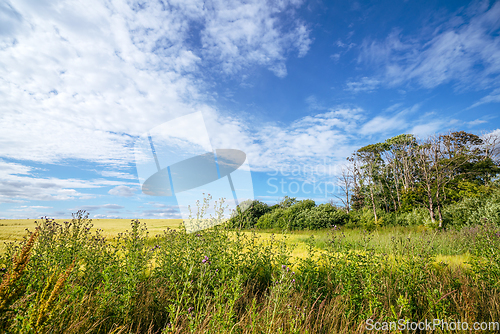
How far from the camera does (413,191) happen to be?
2083 centimetres

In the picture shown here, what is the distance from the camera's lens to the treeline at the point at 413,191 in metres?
17.0

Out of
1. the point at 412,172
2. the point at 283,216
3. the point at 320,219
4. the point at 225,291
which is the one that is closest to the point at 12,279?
the point at 225,291

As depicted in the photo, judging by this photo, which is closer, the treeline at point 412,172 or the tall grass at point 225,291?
the tall grass at point 225,291

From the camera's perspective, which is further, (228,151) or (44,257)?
(228,151)

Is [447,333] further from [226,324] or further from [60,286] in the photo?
[60,286]

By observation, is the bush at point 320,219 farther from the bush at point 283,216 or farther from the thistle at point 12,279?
the thistle at point 12,279

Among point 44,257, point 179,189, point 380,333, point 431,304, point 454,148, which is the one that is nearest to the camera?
point 380,333

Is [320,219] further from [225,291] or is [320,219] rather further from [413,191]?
[225,291]

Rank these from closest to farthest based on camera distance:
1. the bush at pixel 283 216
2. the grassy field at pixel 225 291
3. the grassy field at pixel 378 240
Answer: the grassy field at pixel 225 291 < the grassy field at pixel 378 240 < the bush at pixel 283 216

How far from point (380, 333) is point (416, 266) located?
204 cm

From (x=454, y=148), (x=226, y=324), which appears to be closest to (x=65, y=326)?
(x=226, y=324)

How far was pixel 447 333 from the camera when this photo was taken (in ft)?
9.25

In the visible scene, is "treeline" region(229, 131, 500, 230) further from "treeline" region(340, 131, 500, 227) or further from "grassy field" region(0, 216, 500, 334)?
"grassy field" region(0, 216, 500, 334)

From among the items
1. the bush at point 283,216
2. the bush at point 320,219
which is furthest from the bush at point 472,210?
the bush at point 283,216
